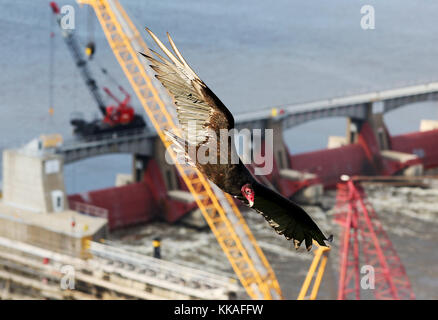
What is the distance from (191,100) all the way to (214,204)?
156 feet

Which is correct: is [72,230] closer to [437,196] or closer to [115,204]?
[115,204]

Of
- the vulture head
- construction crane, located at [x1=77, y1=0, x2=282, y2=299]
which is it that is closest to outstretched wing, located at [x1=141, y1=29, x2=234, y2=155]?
the vulture head

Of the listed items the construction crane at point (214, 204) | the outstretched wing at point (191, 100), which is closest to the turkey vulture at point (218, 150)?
the outstretched wing at point (191, 100)

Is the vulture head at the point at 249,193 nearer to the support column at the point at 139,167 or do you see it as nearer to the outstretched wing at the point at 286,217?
the outstretched wing at the point at 286,217

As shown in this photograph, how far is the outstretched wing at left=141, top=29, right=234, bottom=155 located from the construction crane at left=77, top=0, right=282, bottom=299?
34930mm

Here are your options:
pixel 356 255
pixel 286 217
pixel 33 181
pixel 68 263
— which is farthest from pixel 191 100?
pixel 33 181

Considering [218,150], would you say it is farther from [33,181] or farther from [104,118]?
[104,118]

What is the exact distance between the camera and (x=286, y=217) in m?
7.48

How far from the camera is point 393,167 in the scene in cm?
9488

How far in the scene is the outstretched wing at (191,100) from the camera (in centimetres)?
→ 743

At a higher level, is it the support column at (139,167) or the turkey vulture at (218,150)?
the turkey vulture at (218,150)

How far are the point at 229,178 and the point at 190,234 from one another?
61.8m

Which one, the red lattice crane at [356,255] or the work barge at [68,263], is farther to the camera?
the work barge at [68,263]
